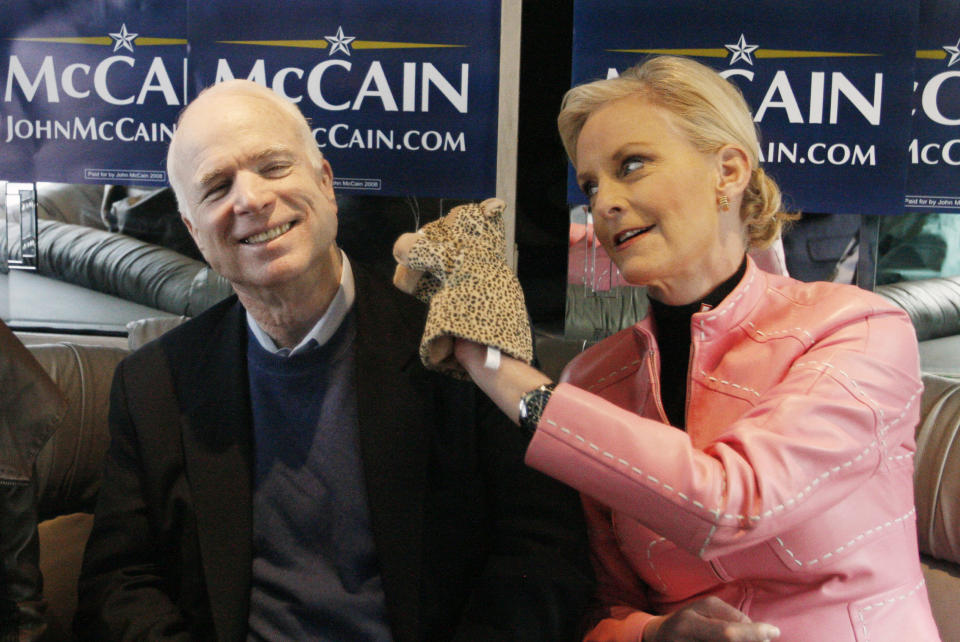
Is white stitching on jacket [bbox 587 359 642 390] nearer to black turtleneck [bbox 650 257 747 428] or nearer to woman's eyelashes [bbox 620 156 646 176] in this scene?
black turtleneck [bbox 650 257 747 428]

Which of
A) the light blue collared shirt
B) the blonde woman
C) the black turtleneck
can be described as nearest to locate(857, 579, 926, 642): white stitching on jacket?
the blonde woman

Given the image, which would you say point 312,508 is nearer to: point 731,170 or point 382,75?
point 731,170

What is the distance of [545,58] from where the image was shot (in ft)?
8.07

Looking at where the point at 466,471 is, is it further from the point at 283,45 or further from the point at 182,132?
the point at 283,45

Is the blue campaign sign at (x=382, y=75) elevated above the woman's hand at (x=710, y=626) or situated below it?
above

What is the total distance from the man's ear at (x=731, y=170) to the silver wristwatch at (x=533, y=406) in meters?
0.51

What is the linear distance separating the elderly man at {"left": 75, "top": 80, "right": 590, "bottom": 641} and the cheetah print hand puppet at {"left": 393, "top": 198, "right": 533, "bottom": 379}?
0.26 meters

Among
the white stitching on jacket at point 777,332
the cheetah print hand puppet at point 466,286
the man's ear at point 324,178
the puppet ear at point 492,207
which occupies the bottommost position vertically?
the white stitching on jacket at point 777,332

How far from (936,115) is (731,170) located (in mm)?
1431

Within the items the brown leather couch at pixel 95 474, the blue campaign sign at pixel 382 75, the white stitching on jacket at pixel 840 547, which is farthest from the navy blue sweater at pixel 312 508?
the blue campaign sign at pixel 382 75

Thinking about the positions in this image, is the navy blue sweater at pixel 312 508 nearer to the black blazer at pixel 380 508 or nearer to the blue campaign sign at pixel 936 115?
the black blazer at pixel 380 508

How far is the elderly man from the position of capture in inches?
54.2

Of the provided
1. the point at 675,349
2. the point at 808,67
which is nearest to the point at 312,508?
the point at 675,349

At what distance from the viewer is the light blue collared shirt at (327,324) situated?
1468 millimetres
